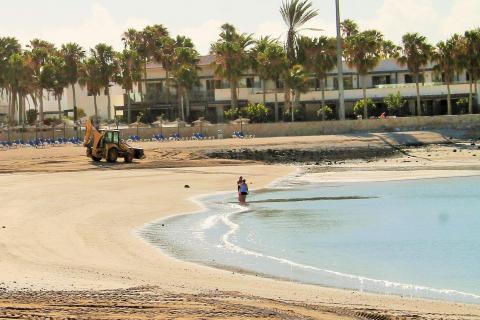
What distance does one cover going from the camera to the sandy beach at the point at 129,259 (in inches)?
462

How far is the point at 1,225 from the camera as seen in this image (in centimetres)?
2253

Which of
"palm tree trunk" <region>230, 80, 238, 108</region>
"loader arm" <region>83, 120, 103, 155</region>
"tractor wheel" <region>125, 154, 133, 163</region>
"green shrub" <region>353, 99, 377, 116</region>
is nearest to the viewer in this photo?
"loader arm" <region>83, 120, 103, 155</region>

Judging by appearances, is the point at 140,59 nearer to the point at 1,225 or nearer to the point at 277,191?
the point at 277,191

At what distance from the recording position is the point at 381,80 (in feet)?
269

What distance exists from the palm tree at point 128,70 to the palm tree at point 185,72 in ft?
11.5

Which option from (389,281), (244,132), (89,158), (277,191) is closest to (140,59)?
(244,132)

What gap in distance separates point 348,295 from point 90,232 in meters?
9.65

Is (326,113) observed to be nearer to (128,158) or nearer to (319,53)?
(319,53)

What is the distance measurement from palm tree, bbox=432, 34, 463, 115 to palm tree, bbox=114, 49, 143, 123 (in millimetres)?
28072

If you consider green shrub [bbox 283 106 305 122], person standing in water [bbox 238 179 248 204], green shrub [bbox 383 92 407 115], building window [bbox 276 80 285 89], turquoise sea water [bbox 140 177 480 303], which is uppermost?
building window [bbox 276 80 285 89]

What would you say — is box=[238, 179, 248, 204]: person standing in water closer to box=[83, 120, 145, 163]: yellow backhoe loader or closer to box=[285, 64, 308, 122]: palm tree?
box=[83, 120, 145, 163]: yellow backhoe loader

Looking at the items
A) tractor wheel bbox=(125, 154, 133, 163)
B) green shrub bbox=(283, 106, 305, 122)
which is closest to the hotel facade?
green shrub bbox=(283, 106, 305, 122)

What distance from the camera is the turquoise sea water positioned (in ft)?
54.7

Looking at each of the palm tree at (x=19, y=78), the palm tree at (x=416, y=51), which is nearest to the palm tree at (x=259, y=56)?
the palm tree at (x=416, y=51)
